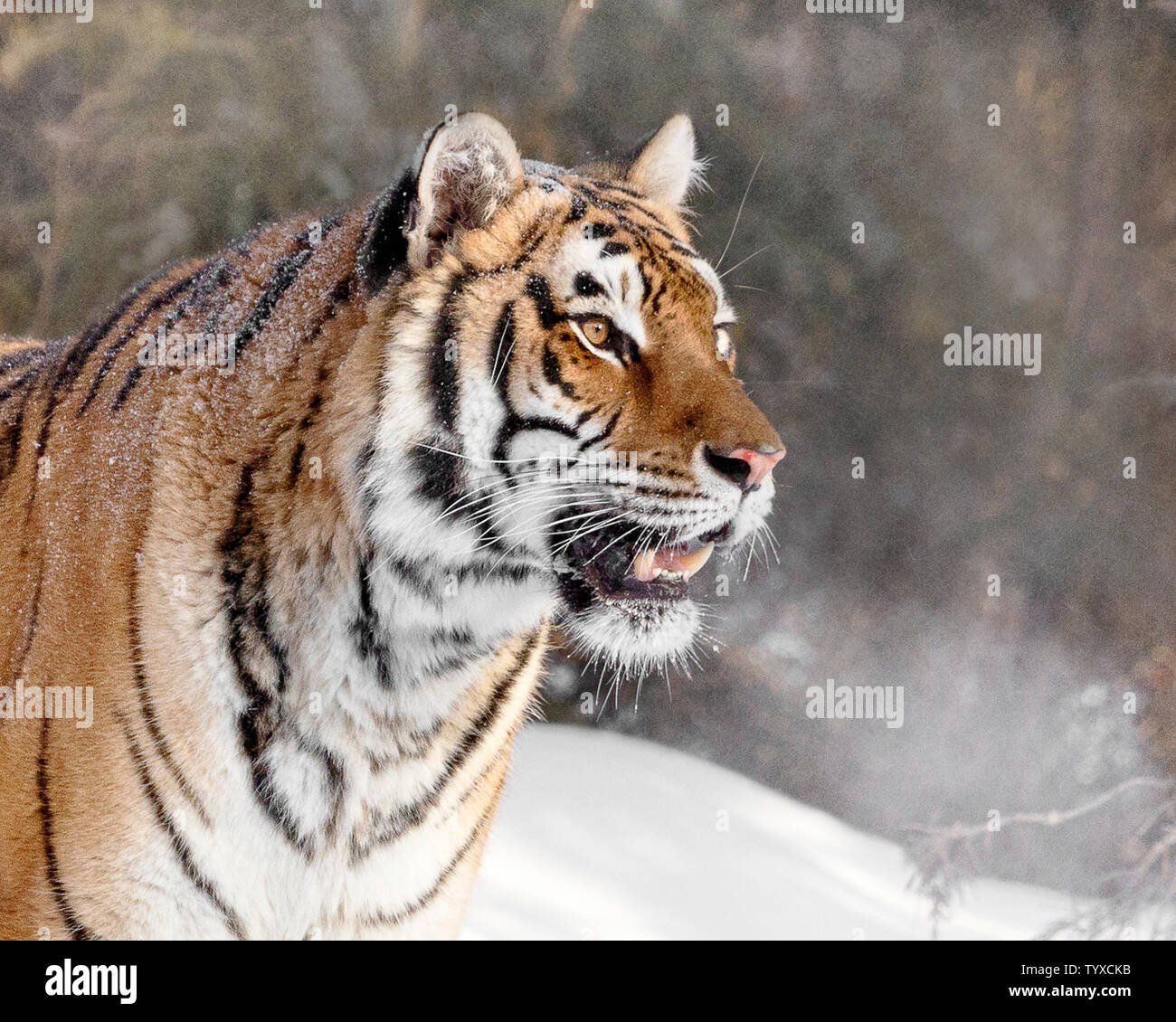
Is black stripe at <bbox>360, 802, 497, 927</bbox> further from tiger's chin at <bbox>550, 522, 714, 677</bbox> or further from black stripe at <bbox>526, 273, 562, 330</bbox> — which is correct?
black stripe at <bbox>526, 273, 562, 330</bbox>

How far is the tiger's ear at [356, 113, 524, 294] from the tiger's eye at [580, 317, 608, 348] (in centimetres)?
16

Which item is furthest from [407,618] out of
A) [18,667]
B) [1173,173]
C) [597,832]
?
[1173,173]

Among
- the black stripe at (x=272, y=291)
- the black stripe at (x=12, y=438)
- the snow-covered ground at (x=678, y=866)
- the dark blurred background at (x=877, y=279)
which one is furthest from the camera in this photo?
the dark blurred background at (x=877, y=279)

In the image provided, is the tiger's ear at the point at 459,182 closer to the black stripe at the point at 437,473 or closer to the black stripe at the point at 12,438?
the black stripe at the point at 437,473

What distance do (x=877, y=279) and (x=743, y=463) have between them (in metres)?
1.71

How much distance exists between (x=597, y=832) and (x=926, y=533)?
112 cm

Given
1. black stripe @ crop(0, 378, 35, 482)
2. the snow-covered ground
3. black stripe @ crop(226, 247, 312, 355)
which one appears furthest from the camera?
the snow-covered ground

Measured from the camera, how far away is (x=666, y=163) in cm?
154

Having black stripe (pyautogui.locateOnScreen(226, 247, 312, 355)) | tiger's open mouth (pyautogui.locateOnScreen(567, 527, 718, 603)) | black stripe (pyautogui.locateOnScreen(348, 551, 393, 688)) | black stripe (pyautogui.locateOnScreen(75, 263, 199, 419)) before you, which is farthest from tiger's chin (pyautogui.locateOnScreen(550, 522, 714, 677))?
black stripe (pyautogui.locateOnScreen(75, 263, 199, 419))

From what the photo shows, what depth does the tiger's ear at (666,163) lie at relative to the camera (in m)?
1.51

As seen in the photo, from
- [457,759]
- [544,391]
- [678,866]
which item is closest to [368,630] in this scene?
[457,759]

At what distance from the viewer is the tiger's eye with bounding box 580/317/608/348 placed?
1206 mm

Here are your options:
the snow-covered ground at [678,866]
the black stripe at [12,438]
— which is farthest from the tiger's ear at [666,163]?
the snow-covered ground at [678,866]

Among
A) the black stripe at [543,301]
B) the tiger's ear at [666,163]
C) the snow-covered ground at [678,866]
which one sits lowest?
the snow-covered ground at [678,866]
